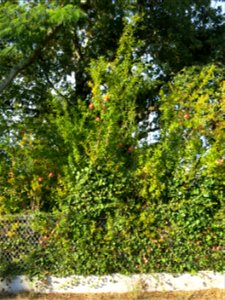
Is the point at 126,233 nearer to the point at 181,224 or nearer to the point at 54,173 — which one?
the point at 181,224

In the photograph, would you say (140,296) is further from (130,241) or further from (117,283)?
(130,241)

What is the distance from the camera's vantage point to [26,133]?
693cm

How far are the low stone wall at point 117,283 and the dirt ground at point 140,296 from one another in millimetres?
71

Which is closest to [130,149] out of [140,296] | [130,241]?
[130,241]

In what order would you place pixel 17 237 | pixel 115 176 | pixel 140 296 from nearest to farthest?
pixel 140 296, pixel 115 176, pixel 17 237

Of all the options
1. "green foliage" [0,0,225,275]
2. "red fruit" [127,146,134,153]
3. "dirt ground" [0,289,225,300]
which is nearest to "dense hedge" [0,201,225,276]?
"green foliage" [0,0,225,275]

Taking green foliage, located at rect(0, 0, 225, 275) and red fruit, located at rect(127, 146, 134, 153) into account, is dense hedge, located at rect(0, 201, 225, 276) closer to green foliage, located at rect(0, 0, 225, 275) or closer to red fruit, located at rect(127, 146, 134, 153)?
green foliage, located at rect(0, 0, 225, 275)

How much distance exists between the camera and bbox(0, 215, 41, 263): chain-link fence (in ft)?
21.2

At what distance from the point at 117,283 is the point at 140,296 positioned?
15.8 inches

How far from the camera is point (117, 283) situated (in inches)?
245

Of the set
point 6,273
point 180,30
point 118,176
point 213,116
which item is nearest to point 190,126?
point 213,116

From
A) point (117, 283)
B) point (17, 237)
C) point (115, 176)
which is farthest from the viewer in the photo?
point (17, 237)

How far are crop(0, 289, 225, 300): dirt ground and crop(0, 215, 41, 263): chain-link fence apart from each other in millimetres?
606

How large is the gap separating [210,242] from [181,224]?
19.5 inches
